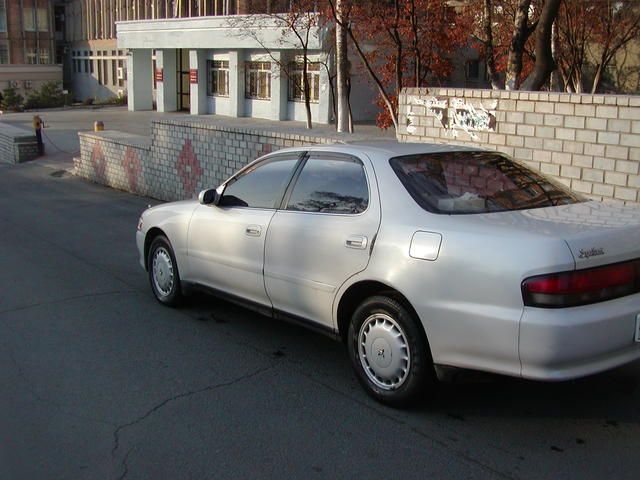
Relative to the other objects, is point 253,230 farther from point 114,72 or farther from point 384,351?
point 114,72

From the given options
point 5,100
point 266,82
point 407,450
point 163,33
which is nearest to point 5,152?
point 266,82

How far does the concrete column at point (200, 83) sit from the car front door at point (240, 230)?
33.0 m

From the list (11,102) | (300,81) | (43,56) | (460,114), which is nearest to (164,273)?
(460,114)

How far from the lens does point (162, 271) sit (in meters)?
7.02

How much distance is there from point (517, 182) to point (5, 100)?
5153 centimetres

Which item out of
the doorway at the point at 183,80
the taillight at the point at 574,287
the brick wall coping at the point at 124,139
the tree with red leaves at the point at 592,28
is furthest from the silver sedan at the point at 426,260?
the doorway at the point at 183,80

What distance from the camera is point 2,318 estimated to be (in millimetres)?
6699

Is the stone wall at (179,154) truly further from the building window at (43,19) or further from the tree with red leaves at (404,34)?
the building window at (43,19)

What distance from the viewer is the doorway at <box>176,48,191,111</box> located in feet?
143

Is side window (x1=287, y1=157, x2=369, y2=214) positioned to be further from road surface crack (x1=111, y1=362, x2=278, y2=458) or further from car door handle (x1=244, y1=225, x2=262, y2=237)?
road surface crack (x1=111, y1=362, x2=278, y2=458)

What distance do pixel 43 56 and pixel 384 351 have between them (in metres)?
66.2

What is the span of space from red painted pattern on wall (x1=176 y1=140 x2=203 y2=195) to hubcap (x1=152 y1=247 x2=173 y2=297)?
6.67 m

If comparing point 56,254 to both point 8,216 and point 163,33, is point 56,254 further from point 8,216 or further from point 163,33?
point 163,33

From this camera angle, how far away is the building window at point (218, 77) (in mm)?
37031
